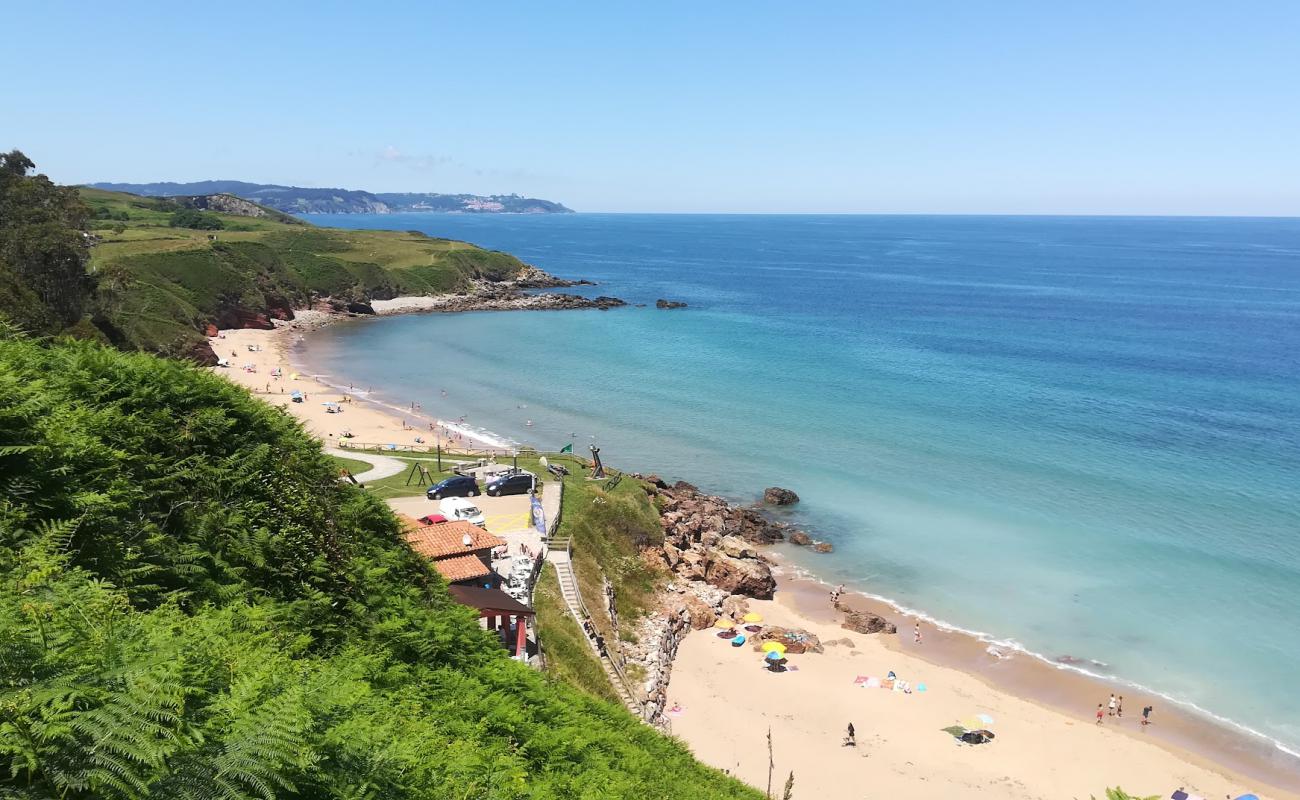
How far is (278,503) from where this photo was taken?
43.5ft

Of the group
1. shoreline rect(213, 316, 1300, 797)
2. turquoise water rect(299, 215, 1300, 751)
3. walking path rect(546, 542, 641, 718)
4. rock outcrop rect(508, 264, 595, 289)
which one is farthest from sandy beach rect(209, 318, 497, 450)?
rock outcrop rect(508, 264, 595, 289)

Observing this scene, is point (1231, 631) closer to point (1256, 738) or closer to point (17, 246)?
point (1256, 738)

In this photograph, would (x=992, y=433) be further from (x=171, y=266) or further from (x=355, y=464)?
(x=171, y=266)

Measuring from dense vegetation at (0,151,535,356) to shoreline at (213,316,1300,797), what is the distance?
3059 cm

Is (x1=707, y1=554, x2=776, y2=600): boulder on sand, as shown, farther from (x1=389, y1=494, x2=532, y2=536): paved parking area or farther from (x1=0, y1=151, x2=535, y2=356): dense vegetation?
(x1=0, y1=151, x2=535, y2=356): dense vegetation

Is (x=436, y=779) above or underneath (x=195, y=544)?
underneath

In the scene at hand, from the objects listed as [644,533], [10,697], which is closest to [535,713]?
[10,697]

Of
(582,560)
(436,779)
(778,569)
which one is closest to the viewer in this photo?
(436,779)

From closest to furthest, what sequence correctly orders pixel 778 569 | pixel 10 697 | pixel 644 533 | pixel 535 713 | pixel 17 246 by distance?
pixel 10 697, pixel 535 713, pixel 644 533, pixel 778 569, pixel 17 246

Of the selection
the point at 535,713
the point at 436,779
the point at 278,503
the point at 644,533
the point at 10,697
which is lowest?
the point at 644,533

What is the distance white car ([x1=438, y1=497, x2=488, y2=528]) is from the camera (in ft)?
98.0

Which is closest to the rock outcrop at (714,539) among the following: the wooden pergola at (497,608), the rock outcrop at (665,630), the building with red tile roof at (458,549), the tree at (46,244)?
Answer: the rock outcrop at (665,630)

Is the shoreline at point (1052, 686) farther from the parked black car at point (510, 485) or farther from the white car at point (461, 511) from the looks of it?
the parked black car at point (510, 485)

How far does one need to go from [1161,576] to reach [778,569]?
58.5 ft
